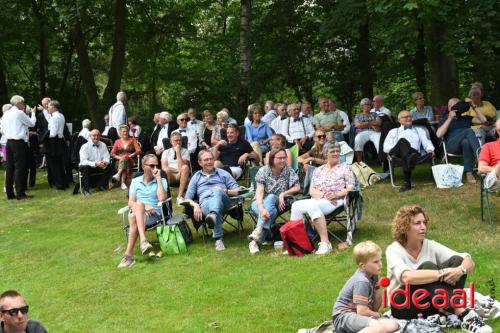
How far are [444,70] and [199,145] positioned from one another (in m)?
5.01

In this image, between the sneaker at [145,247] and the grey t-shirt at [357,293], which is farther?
the sneaker at [145,247]

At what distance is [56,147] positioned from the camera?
13289 mm

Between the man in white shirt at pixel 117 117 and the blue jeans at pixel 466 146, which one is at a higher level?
the man in white shirt at pixel 117 117

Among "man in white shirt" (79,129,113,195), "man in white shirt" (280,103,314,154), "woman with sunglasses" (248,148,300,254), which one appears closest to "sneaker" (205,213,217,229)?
"woman with sunglasses" (248,148,300,254)

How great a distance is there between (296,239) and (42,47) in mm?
Answer: 16726

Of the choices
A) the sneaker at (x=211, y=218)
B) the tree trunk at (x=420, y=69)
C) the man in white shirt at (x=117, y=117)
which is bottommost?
the sneaker at (x=211, y=218)

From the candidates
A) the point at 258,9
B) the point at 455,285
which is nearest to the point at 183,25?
the point at 258,9

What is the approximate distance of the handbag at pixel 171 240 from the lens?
25.5 ft

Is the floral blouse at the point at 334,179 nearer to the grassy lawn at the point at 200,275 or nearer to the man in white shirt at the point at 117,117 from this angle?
the grassy lawn at the point at 200,275

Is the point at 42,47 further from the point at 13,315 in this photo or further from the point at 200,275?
the point at 13,315

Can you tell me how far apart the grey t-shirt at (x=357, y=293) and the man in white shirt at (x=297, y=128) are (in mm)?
7182

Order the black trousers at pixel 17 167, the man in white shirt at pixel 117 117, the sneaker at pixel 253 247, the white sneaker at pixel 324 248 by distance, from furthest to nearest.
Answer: the man in white shirt at pixel 117 117, the black trousers at pixel 17 167, the sneaker at pixel 253 247, the white sneaker at pixel 324 248

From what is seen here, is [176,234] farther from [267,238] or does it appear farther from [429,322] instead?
[429,322]

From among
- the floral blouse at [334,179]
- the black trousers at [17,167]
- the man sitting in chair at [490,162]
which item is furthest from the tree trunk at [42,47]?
the man sitting in chair at [490,162]
